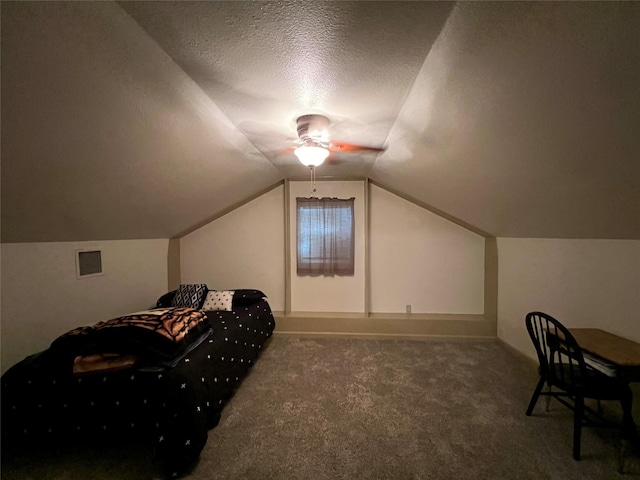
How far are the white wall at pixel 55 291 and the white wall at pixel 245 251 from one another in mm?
914

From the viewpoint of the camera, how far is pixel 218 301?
3.00 m

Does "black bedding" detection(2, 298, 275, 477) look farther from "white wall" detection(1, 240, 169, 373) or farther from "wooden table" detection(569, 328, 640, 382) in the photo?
"wooden table" detection(569, 328, 640, 382)

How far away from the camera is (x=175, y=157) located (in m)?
1.98

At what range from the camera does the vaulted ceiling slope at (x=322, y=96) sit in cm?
94

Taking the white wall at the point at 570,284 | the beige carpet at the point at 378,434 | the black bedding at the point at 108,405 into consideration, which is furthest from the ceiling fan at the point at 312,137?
the white wall at the point at 570,284

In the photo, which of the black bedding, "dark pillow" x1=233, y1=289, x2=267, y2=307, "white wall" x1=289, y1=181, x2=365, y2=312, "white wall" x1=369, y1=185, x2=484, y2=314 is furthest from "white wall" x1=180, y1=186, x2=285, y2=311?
the black bedding

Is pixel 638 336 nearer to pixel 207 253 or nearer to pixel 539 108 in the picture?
pixel 539 108

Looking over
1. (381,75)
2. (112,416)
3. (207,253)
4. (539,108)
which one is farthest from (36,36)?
(207,253)

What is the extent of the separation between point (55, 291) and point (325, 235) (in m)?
2.82

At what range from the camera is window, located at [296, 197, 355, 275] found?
3.73 m

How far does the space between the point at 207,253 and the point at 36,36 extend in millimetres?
3172

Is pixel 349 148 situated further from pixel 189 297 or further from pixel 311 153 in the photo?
pixel 189 297

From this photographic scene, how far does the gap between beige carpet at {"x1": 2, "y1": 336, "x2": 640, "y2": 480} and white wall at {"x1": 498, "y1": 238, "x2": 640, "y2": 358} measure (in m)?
0.60

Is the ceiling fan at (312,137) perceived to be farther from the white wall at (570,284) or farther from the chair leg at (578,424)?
the white wall at (570,284)
